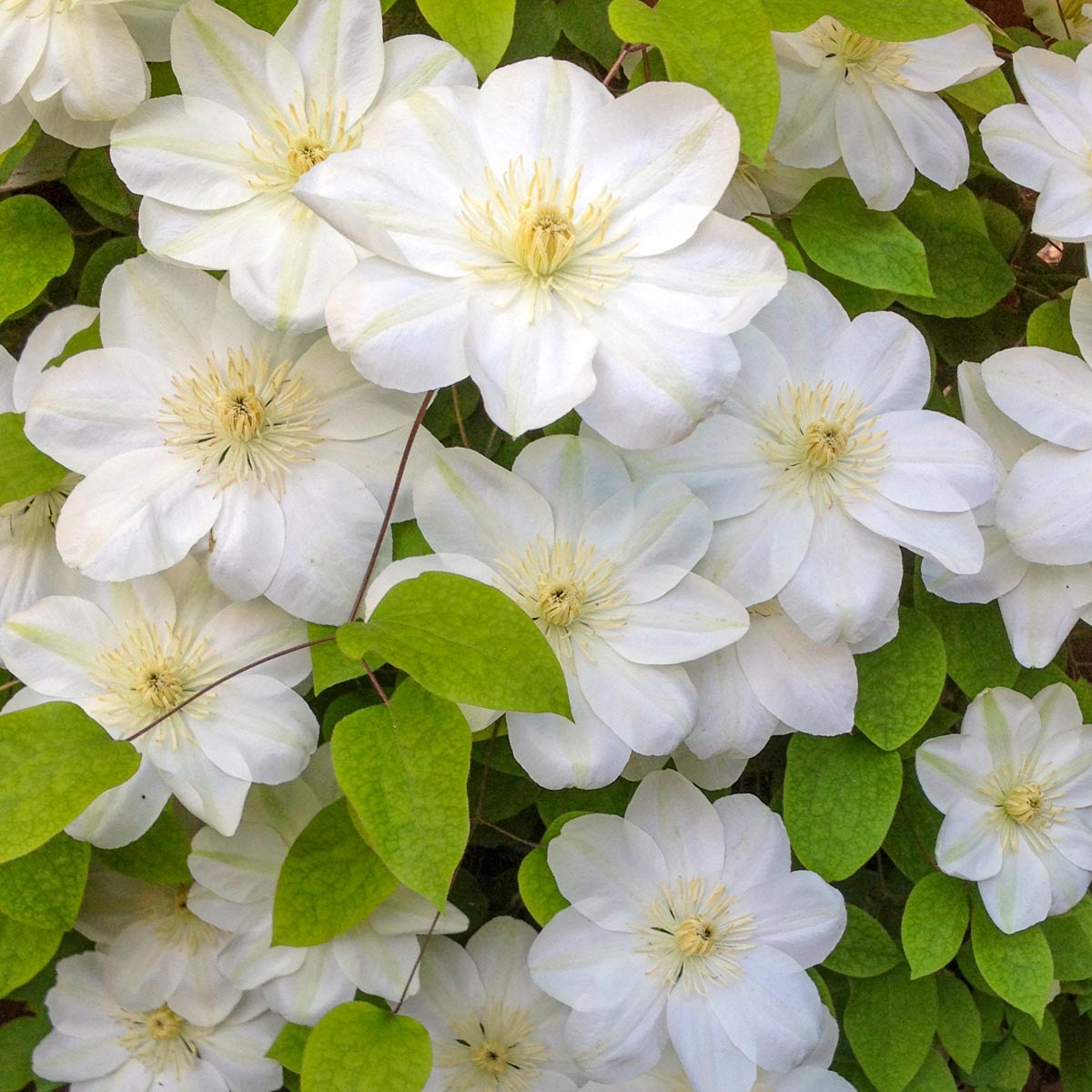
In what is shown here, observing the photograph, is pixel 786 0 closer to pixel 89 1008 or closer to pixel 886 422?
pixel 886 422

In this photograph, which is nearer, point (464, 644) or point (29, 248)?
point (464, 644)

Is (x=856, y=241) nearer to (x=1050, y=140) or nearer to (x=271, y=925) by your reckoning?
(x=1050, y=140)

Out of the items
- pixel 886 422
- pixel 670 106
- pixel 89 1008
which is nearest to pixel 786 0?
pixel 670 106

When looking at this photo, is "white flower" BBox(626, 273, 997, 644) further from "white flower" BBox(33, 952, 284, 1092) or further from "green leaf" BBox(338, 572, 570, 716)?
"white flower" BBox(33, 952, 284, 1092)

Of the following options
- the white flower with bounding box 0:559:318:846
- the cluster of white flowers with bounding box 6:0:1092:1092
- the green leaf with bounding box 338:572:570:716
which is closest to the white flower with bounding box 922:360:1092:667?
the cluster of white flowers with bounding box 6:0:1092:1092

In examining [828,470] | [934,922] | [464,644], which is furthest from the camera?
[934,922]

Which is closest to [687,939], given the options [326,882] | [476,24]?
[326,882]
